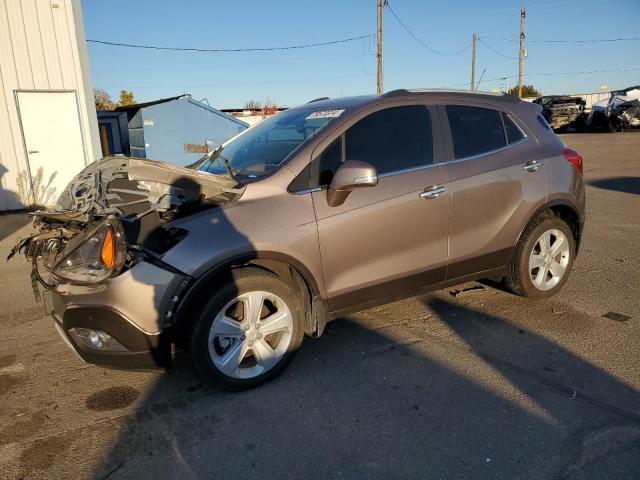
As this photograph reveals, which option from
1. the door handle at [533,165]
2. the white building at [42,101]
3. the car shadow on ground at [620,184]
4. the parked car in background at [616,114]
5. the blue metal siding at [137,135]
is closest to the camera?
the door handle at [533,165]

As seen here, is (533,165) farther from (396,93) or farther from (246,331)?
(246,331)

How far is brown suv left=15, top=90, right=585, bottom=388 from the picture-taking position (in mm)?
2816

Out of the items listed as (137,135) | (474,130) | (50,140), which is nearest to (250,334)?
(474,130)

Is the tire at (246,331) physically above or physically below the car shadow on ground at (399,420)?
above

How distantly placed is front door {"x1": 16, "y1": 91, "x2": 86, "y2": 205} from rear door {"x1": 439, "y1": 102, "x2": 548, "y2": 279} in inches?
358

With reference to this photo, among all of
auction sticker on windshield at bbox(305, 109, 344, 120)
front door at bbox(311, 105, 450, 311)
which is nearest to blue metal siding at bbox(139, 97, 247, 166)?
auction sticker on windshield at bbox(305, 109, 344, 120)

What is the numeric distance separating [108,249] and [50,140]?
9116 millimetres

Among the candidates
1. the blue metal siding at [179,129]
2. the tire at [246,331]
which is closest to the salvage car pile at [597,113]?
the blue metal siding at [179,129]

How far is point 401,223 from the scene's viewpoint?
3469 millimetres

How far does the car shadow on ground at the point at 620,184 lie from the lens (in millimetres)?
10412

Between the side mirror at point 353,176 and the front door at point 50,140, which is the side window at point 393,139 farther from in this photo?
the front door at point 50,140

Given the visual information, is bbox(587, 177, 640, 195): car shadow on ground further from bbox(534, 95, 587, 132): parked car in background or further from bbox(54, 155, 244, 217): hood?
bbox(534, 95, 587, 132): parked car in background

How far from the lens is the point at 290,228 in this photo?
3086mm

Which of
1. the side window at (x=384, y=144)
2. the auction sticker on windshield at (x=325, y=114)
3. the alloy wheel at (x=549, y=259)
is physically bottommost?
the alloy wheel at (x=549, y=259)
